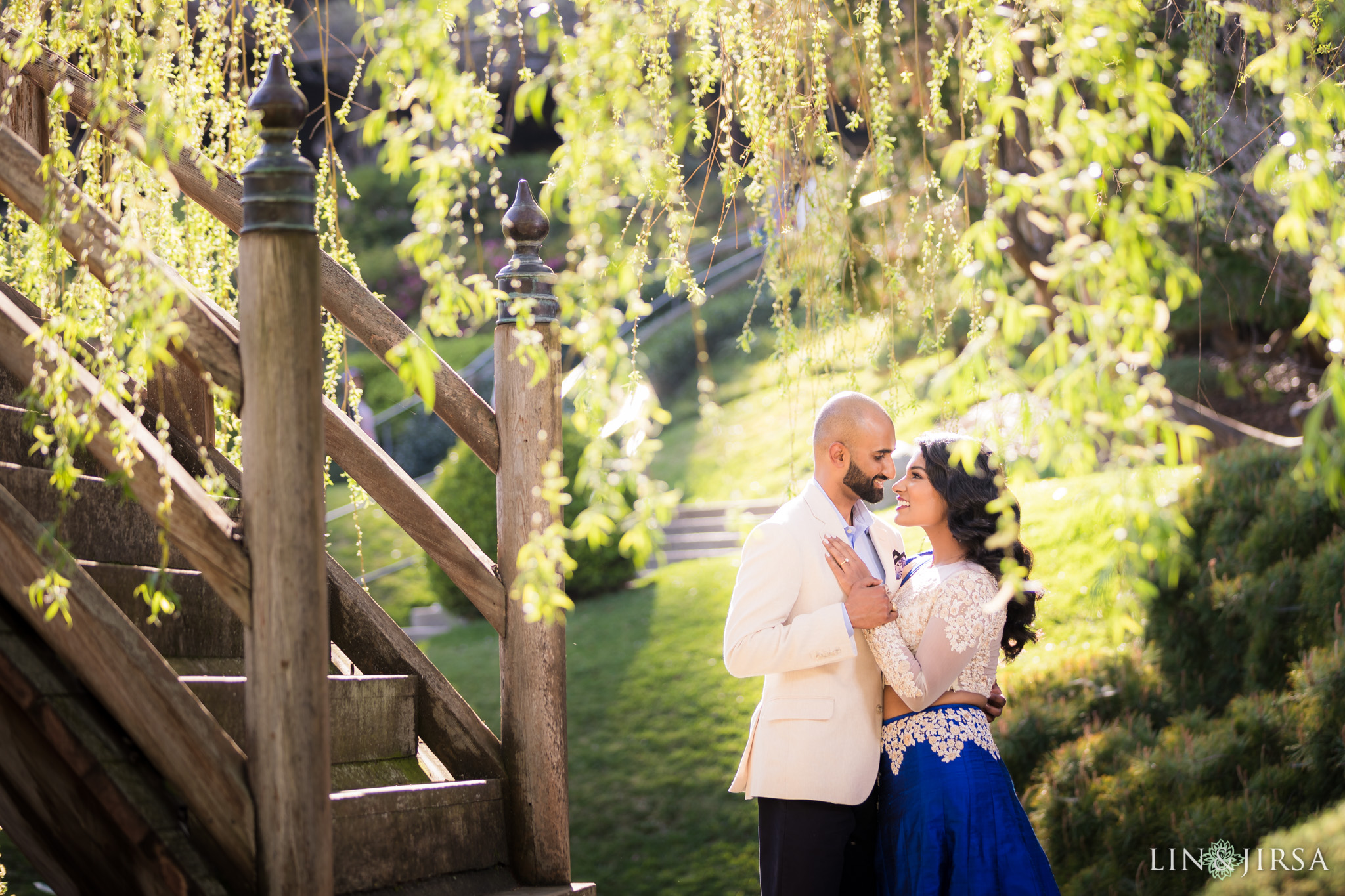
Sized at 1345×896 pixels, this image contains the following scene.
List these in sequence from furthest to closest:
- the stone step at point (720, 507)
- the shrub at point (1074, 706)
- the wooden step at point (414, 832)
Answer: the stone step at point (720, 507) < the shrub at point (1074, 706) < the wooden step at point (414, 832)

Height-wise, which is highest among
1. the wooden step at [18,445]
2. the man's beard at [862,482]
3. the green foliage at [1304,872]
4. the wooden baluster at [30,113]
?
the wooden baluster at [30,113]

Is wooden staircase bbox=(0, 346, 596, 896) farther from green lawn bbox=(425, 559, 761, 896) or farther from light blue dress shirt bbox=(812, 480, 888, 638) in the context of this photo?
green lawn bbox=(425, 559, 761, 896)

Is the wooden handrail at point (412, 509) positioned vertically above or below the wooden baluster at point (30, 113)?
below

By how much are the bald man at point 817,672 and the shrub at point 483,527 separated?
6970 millimetres

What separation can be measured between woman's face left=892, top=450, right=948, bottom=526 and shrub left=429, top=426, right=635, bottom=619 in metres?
6.98

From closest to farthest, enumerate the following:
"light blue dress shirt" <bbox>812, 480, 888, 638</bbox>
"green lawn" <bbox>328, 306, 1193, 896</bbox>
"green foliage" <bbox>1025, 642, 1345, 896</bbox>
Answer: "light blue dress shirt" <bbox>812, 480, 888, 638</bbox>
"green foliage" <bbox>1025, 642, 1345, 896</bbox>
"green lawn" <bbox>328, 306, 1193, 896</bbox>

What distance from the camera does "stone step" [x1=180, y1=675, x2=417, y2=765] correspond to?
2.65 m

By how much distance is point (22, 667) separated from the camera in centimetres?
229

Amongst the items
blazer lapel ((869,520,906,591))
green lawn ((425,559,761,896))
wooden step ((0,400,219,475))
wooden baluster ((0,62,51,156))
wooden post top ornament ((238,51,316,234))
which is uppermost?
wooden baluster ((0,62,51,156))

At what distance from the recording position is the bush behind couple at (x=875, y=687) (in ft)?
9.48

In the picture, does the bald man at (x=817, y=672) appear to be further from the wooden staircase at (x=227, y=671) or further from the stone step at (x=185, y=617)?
the stone step at (x=185, y=617)

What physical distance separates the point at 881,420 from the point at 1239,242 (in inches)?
230

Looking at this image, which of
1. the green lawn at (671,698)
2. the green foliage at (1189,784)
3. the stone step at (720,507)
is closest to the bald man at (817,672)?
the green foliage at (1189,784)

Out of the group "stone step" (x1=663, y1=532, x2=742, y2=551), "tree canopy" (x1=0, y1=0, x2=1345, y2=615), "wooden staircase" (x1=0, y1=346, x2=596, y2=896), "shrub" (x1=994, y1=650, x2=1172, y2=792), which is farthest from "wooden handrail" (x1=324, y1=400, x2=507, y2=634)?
"stone step" (x1=663, y1=532, x2=742, y2=551)
